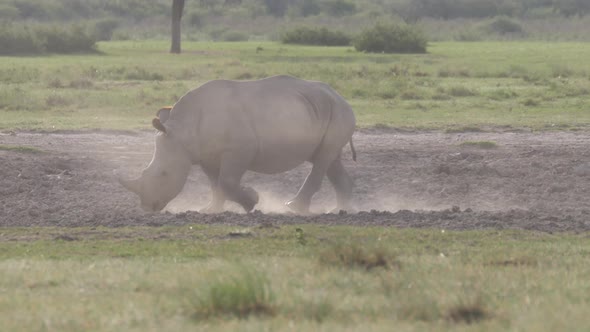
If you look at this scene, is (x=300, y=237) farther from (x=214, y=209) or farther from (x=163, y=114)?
(x=163, y=114)

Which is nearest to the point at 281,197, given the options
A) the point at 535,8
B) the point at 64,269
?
the point at 64,269

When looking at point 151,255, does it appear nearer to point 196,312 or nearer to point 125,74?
point 196,312

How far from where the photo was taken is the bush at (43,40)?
4306 centimetres

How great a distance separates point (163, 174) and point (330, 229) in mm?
2417

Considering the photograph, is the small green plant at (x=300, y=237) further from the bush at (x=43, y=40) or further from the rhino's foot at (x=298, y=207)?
the bush at (x=43, y=40)

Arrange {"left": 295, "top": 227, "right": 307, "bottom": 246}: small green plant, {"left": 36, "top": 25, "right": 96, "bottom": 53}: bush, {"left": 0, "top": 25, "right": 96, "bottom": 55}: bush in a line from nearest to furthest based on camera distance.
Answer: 1. {"left": 295, "top": 227, "right": 307, "bottom": 246}: small green plant
2. {"left": 0, "top": 25, "right": 96, "bottom": 55}: bush
3. {"left": 36, "top": 25, "right": 96, "bottom": 53}: bush

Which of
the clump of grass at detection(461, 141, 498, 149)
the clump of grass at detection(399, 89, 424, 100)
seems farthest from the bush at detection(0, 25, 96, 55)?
the clump of grass at detection(461, 141, 498, 149)

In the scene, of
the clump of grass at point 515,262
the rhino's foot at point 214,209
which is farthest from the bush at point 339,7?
the clump of grass at point 515,262

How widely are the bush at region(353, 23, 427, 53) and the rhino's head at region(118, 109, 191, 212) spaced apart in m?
35.0

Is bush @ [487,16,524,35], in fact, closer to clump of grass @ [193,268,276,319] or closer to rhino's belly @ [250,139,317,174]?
rhino's belly @ [250,139,317,174]

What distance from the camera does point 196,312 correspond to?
21.8 feet

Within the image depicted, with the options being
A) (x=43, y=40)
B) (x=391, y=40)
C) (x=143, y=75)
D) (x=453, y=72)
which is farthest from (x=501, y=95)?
(x=43, y=40)

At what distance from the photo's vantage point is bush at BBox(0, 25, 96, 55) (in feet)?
141

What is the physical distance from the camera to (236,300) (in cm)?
663
